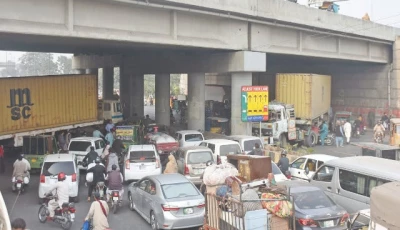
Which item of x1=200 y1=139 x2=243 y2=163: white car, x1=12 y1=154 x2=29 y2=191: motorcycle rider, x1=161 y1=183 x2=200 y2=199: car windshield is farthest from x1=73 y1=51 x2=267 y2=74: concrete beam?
x1=161 y1=183 x2=200 y2=199: car windshield

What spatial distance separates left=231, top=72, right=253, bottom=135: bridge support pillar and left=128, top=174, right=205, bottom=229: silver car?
12915 mm

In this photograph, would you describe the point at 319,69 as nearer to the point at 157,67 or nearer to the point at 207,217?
the point at 157,67

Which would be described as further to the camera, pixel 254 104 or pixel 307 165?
pixel 254 104

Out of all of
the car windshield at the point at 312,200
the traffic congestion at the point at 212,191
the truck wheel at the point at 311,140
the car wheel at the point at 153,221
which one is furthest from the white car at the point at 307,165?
the truck wheel at the point at 311,140

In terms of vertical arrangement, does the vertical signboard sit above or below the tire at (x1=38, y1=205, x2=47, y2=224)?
above

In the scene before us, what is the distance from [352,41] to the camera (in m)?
32.8

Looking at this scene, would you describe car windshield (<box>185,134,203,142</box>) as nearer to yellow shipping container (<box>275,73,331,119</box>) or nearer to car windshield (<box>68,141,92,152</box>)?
car windshield (<box>68,141,92,152</box>)

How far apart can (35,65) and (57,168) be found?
165 meters

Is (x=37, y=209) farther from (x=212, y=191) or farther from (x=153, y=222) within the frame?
(x=212, y=191)

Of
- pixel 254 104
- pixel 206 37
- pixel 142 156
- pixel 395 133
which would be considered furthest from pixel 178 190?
pixel 395 133

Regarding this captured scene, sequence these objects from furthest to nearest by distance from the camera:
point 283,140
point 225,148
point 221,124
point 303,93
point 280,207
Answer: point 221,124
point 303,93
point 283,140
point 225,148
point 280,207

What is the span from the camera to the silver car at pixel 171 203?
1109 cm

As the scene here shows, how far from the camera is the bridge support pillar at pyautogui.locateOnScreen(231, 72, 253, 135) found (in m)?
25.0

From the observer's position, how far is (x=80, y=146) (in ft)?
65.5
